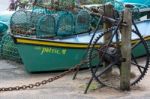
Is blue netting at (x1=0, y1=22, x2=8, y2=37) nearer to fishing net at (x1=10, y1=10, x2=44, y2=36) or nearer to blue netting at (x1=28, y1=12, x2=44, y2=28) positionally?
fishing net at (x1=10, y1=10, x2=44, y2=36)

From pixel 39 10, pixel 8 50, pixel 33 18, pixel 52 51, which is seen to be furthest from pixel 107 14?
pixel 8 50

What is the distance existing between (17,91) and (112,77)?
1875mm

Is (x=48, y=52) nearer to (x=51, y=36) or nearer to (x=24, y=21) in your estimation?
(x=51, y=36)

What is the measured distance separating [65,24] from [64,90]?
2.36 m

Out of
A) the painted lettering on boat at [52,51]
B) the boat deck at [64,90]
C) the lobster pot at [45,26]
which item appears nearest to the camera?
the boat deck at [64,90]

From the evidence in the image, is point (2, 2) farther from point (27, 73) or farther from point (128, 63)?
point (128, 63)

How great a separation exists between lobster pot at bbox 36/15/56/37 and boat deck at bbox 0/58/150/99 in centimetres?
88

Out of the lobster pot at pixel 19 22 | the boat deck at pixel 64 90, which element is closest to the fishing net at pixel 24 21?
the lobster pot at pixel 19 22

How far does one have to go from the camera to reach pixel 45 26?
9508mm

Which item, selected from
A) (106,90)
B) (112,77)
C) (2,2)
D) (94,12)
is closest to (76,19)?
(94,12)

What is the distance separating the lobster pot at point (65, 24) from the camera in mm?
9789

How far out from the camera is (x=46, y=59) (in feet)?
30.2

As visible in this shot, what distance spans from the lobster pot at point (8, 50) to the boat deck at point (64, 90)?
1075mm

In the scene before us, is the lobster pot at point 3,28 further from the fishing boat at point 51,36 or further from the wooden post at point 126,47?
the wooden post at point 126,47
